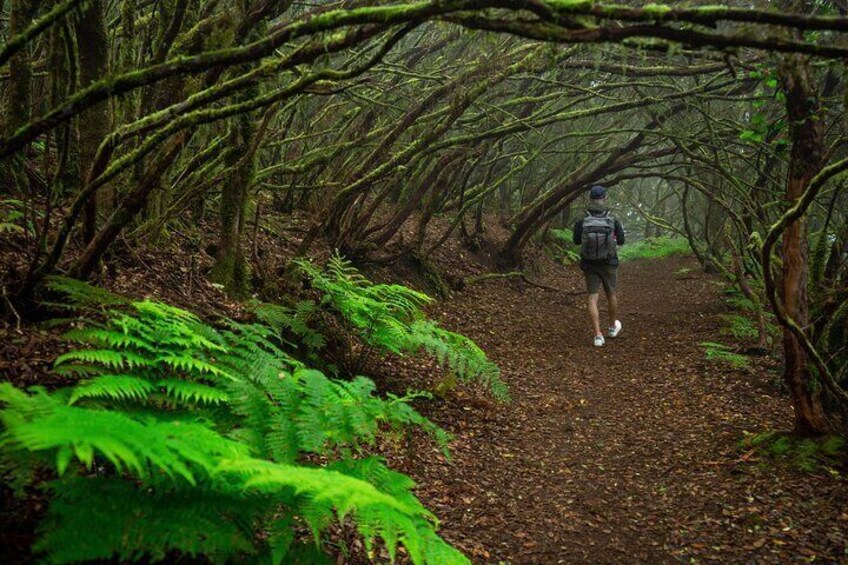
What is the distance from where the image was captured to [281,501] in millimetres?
1976

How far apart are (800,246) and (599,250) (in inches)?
144

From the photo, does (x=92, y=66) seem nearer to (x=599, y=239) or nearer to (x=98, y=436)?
(x=98, y=436)

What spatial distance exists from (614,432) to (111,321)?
4151 millimetres

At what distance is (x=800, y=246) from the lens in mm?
4000

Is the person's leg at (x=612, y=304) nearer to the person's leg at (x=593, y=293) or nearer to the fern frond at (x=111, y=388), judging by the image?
the person's leg at (x=593, y=293)

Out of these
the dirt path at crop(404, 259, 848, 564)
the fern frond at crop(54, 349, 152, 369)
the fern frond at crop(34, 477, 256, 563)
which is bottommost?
the dirt path at crop(404, 259, 848, 564)

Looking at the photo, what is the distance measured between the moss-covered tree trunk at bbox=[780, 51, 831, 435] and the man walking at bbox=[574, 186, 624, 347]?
3.53 m

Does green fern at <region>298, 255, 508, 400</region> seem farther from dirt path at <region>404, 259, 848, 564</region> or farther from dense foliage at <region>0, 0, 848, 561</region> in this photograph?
dirt path at <region>404, 259, 848, 564</region>

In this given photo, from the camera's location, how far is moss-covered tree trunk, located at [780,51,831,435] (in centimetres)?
387

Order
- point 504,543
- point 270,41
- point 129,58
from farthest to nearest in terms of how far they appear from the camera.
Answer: point 129,58 → point 504,543 → point 270,41

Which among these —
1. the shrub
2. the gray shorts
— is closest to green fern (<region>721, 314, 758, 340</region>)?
the gray shorts

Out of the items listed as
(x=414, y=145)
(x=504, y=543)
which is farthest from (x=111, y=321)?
(x=414, y=145)

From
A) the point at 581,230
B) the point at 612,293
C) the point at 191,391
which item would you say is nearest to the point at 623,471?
the point at 191,391

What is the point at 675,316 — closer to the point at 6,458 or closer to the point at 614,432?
the point at 614,432
